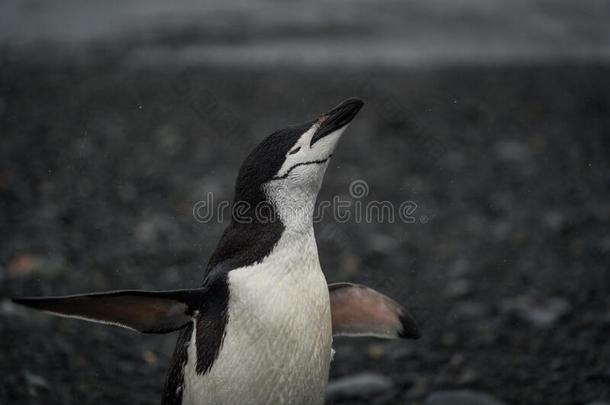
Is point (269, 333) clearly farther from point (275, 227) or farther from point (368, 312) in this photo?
point (368, 312)

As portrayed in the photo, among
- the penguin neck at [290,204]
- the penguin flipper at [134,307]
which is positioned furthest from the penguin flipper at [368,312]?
the penguin flipper at [134,307]

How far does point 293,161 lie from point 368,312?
1.93 feet

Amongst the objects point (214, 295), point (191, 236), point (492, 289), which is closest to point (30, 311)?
point (191, 236)

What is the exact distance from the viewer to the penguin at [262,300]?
1.97m

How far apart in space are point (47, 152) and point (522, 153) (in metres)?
2.89

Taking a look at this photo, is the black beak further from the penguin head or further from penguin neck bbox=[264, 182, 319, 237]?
penguin neck bbox=[264, 182, 319, 237]

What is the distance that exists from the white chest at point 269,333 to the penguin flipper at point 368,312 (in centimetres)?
26

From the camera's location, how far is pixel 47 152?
461 cm

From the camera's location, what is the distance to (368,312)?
229 centimetres

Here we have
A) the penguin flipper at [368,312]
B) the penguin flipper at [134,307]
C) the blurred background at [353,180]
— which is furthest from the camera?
the blurred background at [353,180]

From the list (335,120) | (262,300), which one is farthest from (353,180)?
(262,300)

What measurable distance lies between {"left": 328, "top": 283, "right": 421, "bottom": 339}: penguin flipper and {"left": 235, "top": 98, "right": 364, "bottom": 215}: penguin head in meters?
0.39

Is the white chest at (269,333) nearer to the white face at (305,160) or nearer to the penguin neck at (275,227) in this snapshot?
the penguin neck at (275,227)

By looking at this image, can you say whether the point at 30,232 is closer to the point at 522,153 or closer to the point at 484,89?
the point at 522,153
